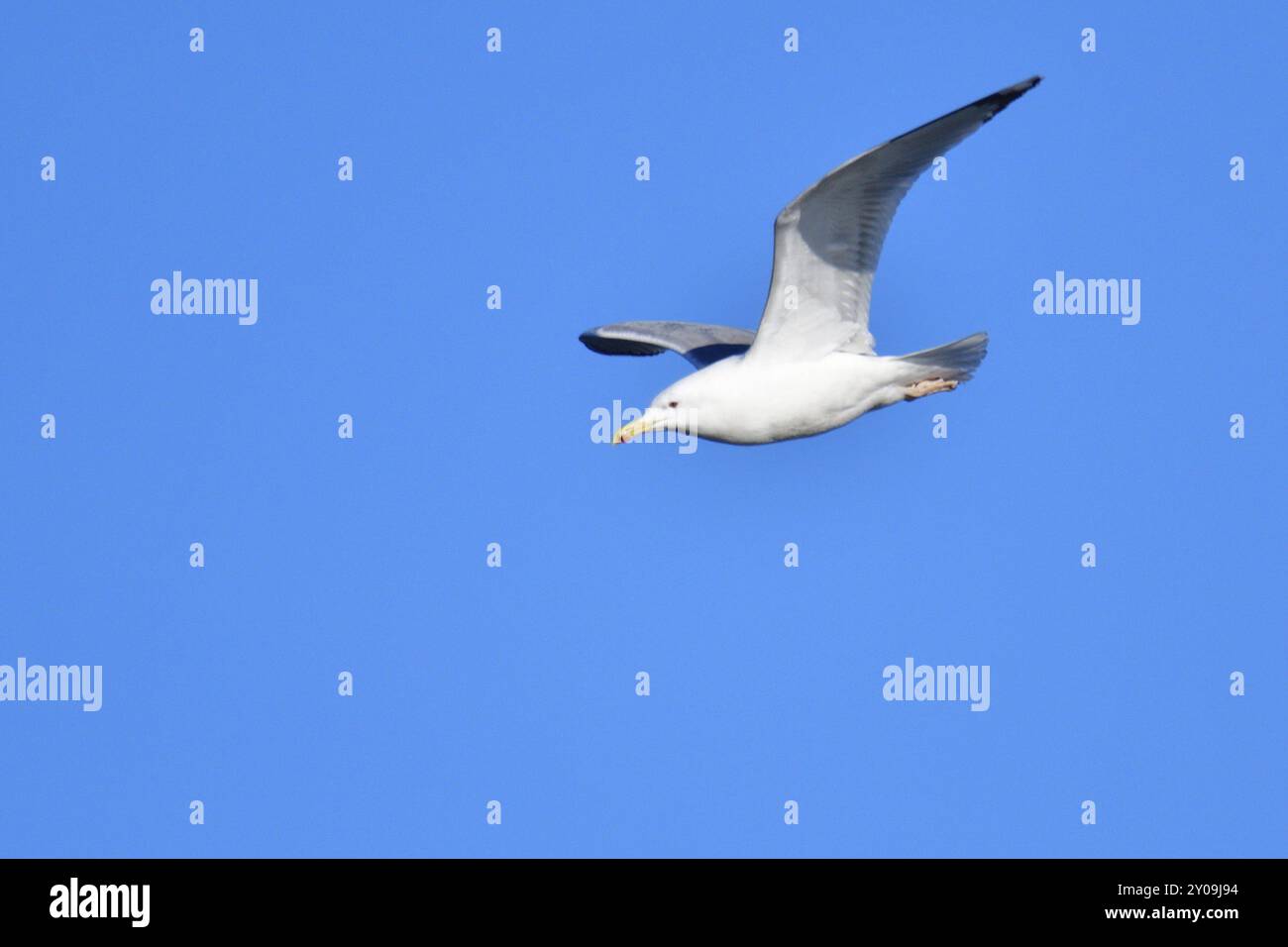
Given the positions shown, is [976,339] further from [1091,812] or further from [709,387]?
[1091,812]

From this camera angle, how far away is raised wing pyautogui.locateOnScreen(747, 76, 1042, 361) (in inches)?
425

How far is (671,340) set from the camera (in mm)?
13812

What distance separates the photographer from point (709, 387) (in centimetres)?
1198

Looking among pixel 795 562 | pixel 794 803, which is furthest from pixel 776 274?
pixel 794 803

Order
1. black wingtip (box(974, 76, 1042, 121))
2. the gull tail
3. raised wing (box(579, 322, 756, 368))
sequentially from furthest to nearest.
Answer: raised wing (box(579, 322, 756, 368))
the gull tail
black wingtip (box(974, 76, 1042, 121))

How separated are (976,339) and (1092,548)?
3.92 metres

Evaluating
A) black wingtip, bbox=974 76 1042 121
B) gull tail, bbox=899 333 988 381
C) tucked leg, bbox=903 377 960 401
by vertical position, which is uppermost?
black wingtip, bbox=974 76 1042 121

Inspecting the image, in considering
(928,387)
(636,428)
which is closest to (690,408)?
(636,428)

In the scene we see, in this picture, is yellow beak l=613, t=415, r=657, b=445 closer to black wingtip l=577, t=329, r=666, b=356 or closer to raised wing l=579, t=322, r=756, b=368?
raised wing l=579, t=322, r=756, b=368

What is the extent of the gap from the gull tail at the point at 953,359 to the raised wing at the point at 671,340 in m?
1.62

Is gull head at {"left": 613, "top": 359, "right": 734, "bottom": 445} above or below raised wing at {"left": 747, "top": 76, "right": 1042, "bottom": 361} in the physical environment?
below

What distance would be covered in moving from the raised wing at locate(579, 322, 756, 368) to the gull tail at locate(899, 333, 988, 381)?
1.62 metres

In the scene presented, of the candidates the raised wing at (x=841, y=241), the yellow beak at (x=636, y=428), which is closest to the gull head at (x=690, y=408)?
the yellow beak at (x=636, y=428)

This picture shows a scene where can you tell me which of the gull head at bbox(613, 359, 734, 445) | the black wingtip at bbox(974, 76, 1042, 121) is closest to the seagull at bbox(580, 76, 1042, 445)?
the gull head at bbox(613, 359, 734, 445)
